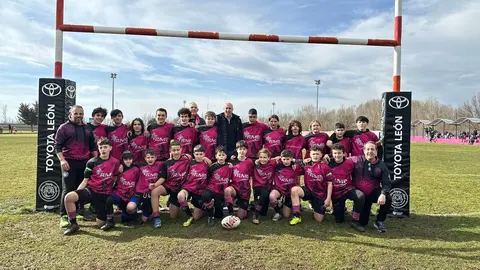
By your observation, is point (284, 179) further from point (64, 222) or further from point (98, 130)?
point (64, 222)

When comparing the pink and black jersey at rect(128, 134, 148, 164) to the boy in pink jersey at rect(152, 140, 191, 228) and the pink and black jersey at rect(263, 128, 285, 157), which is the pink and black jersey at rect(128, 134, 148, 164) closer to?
the boy in pink jersey at rect(152, 140, 191, 228)

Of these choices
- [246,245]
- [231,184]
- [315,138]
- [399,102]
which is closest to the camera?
[246,245]

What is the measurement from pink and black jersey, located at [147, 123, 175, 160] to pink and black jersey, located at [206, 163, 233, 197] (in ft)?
3.08

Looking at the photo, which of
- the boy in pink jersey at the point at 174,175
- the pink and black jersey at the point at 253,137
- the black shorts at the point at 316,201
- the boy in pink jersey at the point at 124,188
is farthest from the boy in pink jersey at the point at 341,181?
the boy in pink jersey at the point at 124,188

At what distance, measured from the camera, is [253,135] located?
5.96 m

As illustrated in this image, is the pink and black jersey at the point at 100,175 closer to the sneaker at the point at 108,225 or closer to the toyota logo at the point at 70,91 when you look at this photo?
the sneaker at the point at 108,225

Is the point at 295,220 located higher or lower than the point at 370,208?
lower

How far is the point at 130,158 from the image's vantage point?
5098 millimetres

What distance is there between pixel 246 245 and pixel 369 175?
7.41 ft

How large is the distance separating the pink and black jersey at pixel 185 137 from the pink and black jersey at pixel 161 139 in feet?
0.40

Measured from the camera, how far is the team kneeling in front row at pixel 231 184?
4883 millimetres

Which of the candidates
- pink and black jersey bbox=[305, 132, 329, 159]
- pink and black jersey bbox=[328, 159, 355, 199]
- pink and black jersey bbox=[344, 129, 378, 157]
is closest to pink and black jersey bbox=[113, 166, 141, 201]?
pink and black jersey bbox=[305, 132, 329, 159]

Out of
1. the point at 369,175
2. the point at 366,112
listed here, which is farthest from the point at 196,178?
the point at 366,112

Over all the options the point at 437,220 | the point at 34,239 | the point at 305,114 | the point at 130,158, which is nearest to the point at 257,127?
the point at 130,158
